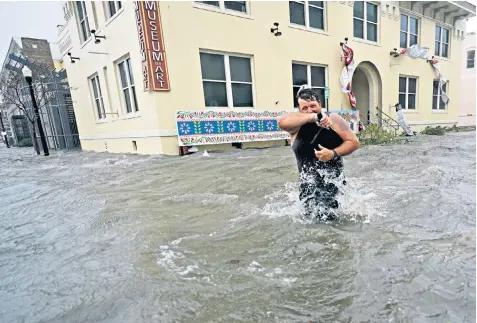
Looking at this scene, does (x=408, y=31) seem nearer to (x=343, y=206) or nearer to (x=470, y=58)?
(x=470, y=58)

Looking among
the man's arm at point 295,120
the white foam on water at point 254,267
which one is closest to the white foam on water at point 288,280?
the white foam on water at point 254,267

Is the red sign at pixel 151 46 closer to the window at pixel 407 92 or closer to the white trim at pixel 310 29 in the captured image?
the white trim at pixel 310 29

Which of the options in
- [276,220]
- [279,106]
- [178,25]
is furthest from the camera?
[279,106]

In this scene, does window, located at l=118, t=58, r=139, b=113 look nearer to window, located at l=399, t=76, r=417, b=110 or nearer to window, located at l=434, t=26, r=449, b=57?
window, located at l=399, t=76, r=417, b=110

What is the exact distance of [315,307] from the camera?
4.82ft

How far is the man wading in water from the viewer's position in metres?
2.37

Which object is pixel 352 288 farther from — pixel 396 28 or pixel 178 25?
pixel 396 28

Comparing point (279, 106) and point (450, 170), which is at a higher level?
point (279, 106)

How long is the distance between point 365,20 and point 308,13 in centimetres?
380

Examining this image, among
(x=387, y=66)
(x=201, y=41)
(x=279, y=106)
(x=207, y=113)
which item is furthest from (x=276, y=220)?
(x=387, y=66)

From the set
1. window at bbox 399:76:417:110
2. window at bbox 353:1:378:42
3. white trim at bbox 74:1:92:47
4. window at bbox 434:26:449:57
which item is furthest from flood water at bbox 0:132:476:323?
window at bbox 434:26:449:57

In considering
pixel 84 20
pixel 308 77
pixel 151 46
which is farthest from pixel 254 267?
pixel 84 20

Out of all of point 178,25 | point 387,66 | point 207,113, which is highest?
point 178,25

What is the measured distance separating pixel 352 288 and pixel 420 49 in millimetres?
17320
